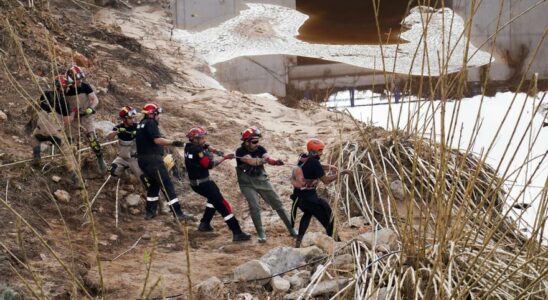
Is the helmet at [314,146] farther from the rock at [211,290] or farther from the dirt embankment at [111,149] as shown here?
Result: the rock at [211,290]

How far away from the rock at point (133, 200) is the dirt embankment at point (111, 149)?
0.51 feet

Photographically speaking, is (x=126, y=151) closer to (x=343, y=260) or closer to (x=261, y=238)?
(x=261, y=238)

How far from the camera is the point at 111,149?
10469mm

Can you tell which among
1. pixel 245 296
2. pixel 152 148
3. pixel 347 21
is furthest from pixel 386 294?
pixel 347 21

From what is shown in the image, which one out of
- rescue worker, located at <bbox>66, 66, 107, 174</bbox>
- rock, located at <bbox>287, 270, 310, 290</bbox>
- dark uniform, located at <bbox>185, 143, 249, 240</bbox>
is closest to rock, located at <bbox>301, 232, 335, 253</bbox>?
rock, located at <bbox>287, 270, 310, 290</bbox>

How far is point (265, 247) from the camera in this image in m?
8.77

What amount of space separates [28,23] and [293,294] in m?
9.20

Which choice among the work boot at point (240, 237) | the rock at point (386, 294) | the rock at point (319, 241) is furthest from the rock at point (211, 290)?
the work boot at point (240, 237)

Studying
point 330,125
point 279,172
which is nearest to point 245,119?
point 330,125

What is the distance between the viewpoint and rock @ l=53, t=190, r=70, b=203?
9008 millimetres

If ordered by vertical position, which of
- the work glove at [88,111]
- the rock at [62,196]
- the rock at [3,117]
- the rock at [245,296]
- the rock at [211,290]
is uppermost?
the work glove at [88,111]

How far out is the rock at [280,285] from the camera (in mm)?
6684

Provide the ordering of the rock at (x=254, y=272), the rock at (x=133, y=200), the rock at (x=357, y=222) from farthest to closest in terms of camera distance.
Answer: the rock at (x=133, y=200), the rock at (x=357, y=222), the rock at (x=254, y=272)

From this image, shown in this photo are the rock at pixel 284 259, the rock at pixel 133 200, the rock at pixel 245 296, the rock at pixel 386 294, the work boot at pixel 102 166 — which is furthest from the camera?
the work boot at pixel 102 166
